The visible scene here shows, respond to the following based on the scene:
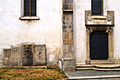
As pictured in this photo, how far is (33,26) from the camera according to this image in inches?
421

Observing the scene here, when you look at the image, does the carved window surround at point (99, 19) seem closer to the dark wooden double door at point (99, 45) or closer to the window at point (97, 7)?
the window at point (97, 7)

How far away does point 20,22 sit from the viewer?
1066 cm

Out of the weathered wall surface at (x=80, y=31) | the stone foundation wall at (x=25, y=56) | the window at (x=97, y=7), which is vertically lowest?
the stone foundation wall at (x=25, y=56)

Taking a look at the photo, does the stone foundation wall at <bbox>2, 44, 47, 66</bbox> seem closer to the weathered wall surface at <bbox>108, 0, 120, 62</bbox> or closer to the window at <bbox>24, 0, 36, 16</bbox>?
the window at <bbox>24, 0, 36, 16</bbox>

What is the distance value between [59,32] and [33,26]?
2043 mm

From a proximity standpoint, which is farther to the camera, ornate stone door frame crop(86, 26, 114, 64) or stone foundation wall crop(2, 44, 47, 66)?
ornate stone door frame crop(86, 26, 114, 64)

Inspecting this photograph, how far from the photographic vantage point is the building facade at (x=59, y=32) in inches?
382

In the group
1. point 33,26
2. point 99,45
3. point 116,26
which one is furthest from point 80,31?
point 33,26

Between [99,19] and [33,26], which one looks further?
[99,19]

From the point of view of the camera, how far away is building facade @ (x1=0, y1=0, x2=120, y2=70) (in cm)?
970

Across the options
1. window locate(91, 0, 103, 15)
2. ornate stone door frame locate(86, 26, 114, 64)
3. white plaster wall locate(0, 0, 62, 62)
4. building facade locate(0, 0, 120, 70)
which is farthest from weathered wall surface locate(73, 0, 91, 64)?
white plaster wall locate(0, 0, 62, 62)

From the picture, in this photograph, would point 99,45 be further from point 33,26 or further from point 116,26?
point 33,26

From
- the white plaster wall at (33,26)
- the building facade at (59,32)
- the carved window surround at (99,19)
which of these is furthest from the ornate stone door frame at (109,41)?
the white plaster wall at (33,26)

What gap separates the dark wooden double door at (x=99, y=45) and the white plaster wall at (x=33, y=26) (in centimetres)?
280
